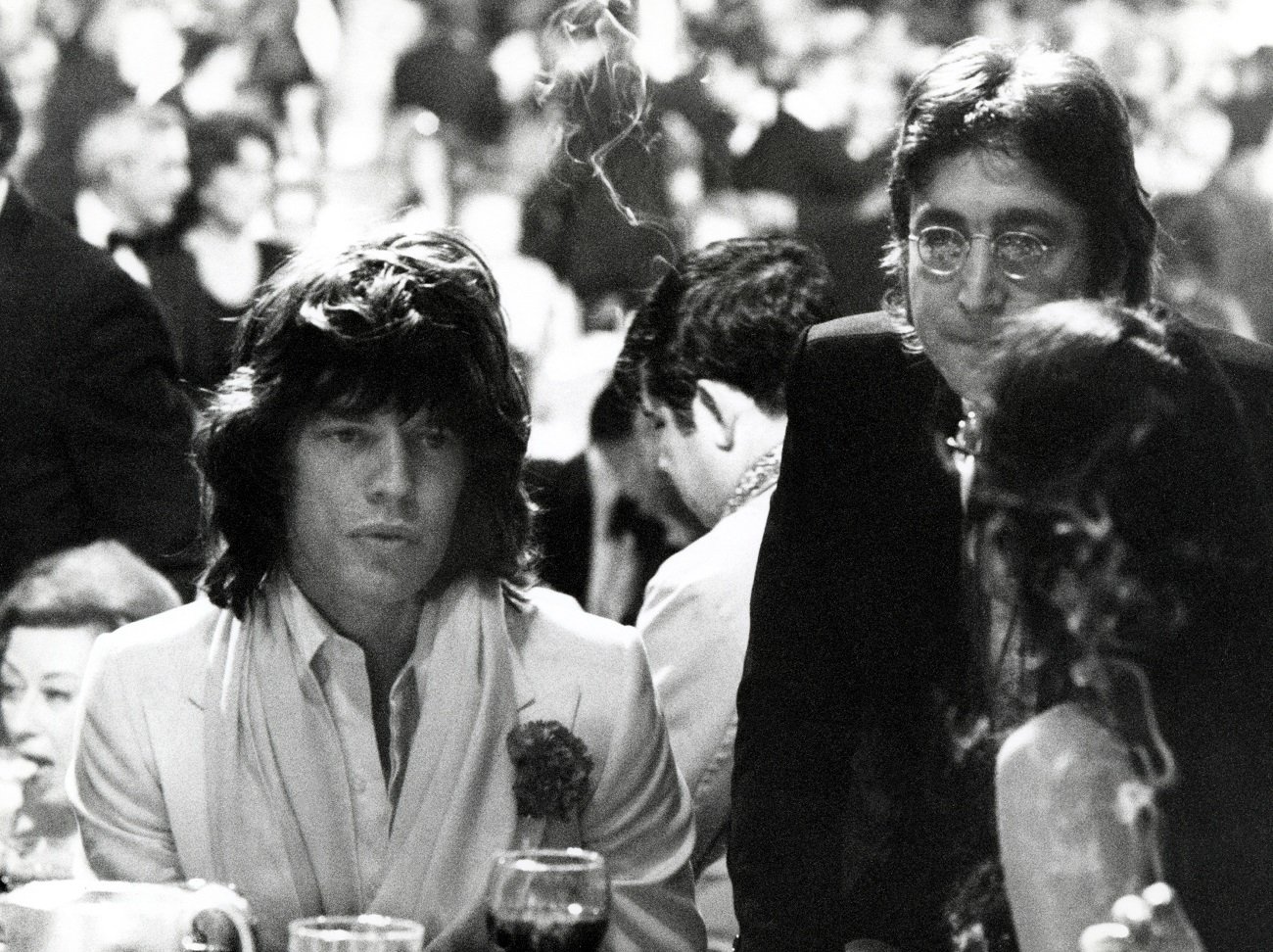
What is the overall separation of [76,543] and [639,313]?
51.6 inches

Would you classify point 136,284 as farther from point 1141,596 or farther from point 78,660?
point 1141,596

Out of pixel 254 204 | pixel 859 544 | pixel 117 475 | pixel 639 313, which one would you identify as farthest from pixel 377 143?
pixel 859 544

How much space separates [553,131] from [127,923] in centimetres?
187

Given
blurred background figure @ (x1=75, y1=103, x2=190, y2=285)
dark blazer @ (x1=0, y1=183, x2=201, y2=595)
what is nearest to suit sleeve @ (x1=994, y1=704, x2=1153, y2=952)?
dark blazer @ (x1=0, y1=183, x2=201, y2=595)

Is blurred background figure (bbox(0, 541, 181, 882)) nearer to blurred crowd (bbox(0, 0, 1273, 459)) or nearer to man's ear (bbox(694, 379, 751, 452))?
blurred crowd (bbox(0, 0, 1273, 459))

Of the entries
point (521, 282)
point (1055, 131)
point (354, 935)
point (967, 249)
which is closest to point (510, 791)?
point (354, 935)

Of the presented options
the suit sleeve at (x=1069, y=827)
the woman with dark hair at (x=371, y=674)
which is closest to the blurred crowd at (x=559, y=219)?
the woman with dark hair at (x=371, y=674)

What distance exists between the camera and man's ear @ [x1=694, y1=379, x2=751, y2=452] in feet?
8.75

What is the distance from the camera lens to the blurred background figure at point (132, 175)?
146 inches

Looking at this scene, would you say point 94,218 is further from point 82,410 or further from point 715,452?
point 715,452

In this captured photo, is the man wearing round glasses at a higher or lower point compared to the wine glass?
higher

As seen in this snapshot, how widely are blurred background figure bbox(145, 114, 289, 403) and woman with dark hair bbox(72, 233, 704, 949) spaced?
61.1 inches

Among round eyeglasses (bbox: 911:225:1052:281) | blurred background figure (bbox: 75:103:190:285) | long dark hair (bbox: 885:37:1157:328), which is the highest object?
blurred background figure (bbox: 75:103:190:285)

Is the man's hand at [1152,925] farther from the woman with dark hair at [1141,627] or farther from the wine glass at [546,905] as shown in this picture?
the wine glass at [546,905]
